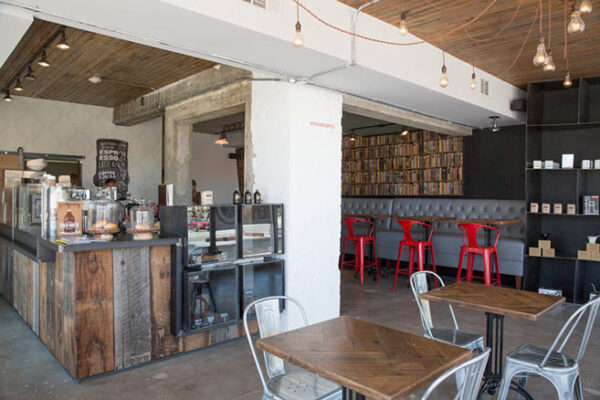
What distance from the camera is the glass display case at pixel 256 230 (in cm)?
412

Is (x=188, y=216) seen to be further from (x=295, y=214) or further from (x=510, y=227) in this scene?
(x=510, y=227)

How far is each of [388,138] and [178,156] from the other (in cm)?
462

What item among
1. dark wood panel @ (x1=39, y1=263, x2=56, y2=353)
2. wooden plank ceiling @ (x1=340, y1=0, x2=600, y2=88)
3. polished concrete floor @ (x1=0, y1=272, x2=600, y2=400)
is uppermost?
wooden plank ceiling @ (x1=340, y1=0, x2=600, y2=88)

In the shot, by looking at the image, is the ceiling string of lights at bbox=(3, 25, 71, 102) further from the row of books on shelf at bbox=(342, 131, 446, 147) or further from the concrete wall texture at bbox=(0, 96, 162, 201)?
the row of books on shelf at bbox=(342, 131, 446, 147)

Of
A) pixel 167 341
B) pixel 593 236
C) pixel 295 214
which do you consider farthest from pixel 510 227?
pixel 167 341

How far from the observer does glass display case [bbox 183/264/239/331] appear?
12.1ft

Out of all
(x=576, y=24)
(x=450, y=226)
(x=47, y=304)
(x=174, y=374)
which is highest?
(x=576, y=24)

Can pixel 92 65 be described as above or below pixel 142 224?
above

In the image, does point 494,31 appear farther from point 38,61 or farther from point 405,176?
point 38,61

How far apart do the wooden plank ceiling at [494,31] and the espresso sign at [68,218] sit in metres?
2.93

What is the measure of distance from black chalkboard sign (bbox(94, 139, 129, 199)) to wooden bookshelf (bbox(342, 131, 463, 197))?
4.77m

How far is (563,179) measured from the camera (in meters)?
6.45

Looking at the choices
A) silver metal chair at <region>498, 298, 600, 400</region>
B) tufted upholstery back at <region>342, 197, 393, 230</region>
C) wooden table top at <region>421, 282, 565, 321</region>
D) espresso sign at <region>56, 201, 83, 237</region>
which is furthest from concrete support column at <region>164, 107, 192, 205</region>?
silver metal chair at <region>498, 298, 600, 400</region>

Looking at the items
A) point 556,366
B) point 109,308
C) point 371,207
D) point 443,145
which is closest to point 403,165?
point 443,145
